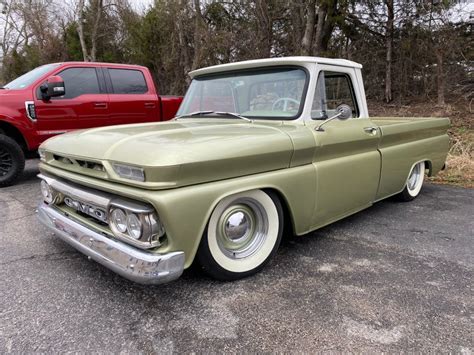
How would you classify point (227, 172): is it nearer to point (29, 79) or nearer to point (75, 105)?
point (75, 105)

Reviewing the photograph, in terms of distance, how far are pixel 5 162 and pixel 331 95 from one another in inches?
186

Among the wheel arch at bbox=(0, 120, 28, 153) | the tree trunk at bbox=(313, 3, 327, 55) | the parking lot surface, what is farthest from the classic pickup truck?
the tree trunk at bbox=(313, 3, 327, 55)

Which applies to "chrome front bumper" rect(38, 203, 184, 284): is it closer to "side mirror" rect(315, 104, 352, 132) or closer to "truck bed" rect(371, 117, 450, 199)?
"side mirror" rect(315, 104, 352, 132)

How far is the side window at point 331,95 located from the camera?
312cm

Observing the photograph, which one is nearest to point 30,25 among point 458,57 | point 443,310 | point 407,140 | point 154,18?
point 154,18

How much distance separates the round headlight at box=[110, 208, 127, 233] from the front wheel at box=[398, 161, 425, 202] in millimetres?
3556

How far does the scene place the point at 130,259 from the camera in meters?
2.03

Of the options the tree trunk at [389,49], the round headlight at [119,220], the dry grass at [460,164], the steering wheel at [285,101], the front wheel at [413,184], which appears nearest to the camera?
the round headlight at [119,220]

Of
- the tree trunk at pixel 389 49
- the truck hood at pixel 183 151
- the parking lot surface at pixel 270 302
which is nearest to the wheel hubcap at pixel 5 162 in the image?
the parking lot surface at pixel 270 302

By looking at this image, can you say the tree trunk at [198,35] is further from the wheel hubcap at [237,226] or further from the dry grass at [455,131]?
the wheel hubcap at [237,226]

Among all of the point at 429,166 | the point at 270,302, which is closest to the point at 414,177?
the point at 429,166

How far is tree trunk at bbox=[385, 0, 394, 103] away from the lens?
10.1 metres

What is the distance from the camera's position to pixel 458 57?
9.21m

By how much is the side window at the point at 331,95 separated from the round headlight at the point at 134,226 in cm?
173
